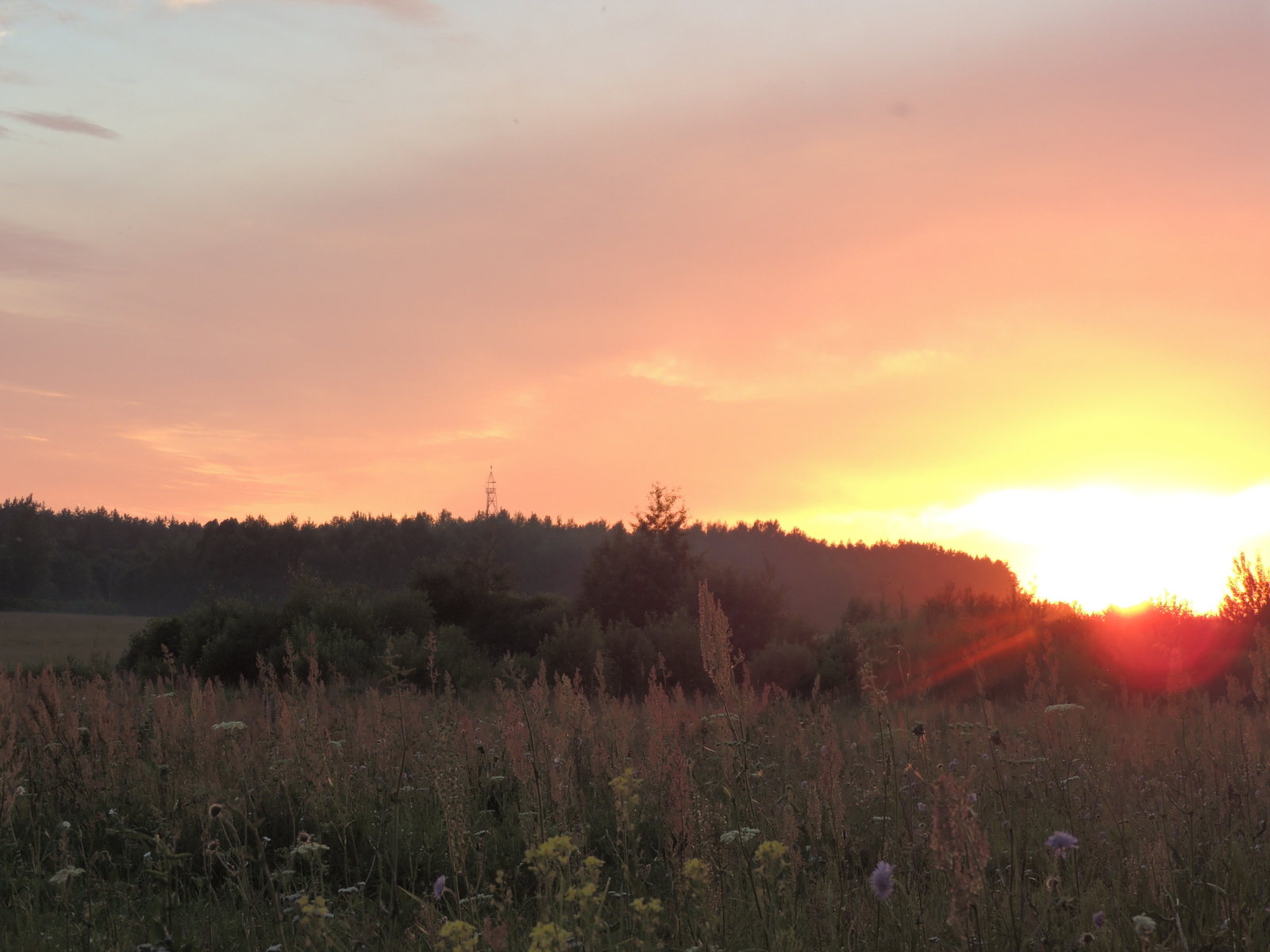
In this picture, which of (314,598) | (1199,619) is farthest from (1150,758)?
(314,598)

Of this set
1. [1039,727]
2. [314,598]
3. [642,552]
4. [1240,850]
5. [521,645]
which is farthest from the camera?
[642,552]

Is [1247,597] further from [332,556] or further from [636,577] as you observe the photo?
[332,556]

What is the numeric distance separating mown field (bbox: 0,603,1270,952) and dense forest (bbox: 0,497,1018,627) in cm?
5185

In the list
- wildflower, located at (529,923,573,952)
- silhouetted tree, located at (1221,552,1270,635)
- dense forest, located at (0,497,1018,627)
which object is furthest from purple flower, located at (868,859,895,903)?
dense forest, located at (0,497,1018,627)

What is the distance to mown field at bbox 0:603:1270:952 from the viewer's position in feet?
9.58

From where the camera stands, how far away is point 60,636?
149 ft

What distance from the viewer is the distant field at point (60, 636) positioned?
30.5 meters

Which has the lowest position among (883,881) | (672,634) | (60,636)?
(60,636)

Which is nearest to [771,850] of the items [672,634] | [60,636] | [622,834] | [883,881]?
[883,881]

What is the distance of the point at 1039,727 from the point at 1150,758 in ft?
2.29

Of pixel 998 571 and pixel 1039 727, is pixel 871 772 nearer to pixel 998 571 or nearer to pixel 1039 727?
pixel 1039 727

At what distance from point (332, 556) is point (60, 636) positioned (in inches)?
1499

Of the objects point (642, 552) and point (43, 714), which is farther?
point (642, 552)

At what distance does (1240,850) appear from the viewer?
4066mm
